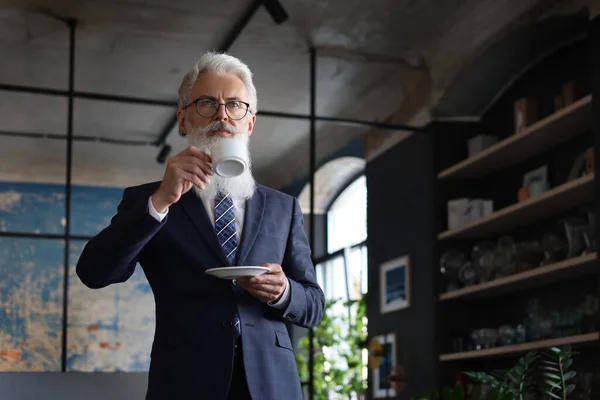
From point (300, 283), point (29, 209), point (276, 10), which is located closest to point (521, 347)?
point (276, 10)

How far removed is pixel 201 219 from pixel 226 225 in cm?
4

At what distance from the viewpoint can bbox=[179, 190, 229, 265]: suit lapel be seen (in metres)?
1.50

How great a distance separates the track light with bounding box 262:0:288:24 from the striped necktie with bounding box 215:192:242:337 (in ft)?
11.3

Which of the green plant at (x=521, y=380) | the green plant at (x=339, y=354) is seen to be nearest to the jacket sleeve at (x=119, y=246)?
the green plant at (x=521, y=380)

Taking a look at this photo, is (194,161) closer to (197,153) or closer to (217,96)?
(197,153)

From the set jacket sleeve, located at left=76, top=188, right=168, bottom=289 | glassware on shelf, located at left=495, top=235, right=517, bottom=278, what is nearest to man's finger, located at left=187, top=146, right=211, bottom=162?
jacket sleeve, located at left=76, top=188, right=168, bottom=289

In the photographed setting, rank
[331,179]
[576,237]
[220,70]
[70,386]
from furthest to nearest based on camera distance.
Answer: [331,179], [576,237], [70,386], [220,70]

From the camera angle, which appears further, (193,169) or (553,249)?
(553,249)

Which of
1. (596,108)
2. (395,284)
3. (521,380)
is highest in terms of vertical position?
(596,108)

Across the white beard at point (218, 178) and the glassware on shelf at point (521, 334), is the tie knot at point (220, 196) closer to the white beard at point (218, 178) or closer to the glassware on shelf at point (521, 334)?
the white beard at point (218, 178)

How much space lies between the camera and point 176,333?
1.47 metres

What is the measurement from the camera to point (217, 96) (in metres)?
1.55

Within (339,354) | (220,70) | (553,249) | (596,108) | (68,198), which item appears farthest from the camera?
(339,354)

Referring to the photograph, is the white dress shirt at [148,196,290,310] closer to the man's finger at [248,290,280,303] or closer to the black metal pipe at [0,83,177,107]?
the man's finger at [248,290,280,303]
